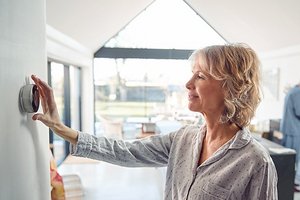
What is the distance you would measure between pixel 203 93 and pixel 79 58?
438cm

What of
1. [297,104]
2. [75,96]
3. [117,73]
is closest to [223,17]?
[297,104]

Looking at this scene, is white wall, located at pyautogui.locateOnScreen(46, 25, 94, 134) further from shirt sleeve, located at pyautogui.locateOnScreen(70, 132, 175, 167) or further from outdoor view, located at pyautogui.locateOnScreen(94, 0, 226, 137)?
shirt sleeve, located at pyautogui.locateOnScreen(70, 132, 175, 167)

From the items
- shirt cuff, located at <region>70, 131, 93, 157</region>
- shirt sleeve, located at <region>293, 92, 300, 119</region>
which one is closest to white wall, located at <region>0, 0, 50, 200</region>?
shirt cuff, located at <region>70, 131, 93, 157</region>

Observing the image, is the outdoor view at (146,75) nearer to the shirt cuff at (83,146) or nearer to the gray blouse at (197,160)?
the gray blouse at (197,160)

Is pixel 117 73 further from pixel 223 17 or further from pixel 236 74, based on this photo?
pixel 236 74

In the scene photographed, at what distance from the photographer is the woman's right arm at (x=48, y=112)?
2.99 ft

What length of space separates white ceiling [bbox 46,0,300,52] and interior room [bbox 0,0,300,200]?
0.02m

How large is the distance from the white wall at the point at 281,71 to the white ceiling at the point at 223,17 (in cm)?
14

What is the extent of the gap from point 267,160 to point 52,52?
3.01m

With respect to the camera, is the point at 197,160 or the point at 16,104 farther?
the point at 197,160

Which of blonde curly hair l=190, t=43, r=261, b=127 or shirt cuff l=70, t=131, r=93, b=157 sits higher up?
blonde curly hair l=190, t=43, r=261, b=127

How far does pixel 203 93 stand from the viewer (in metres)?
1.04

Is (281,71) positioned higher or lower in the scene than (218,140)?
higher

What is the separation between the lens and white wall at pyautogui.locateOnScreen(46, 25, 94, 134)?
335 cm
